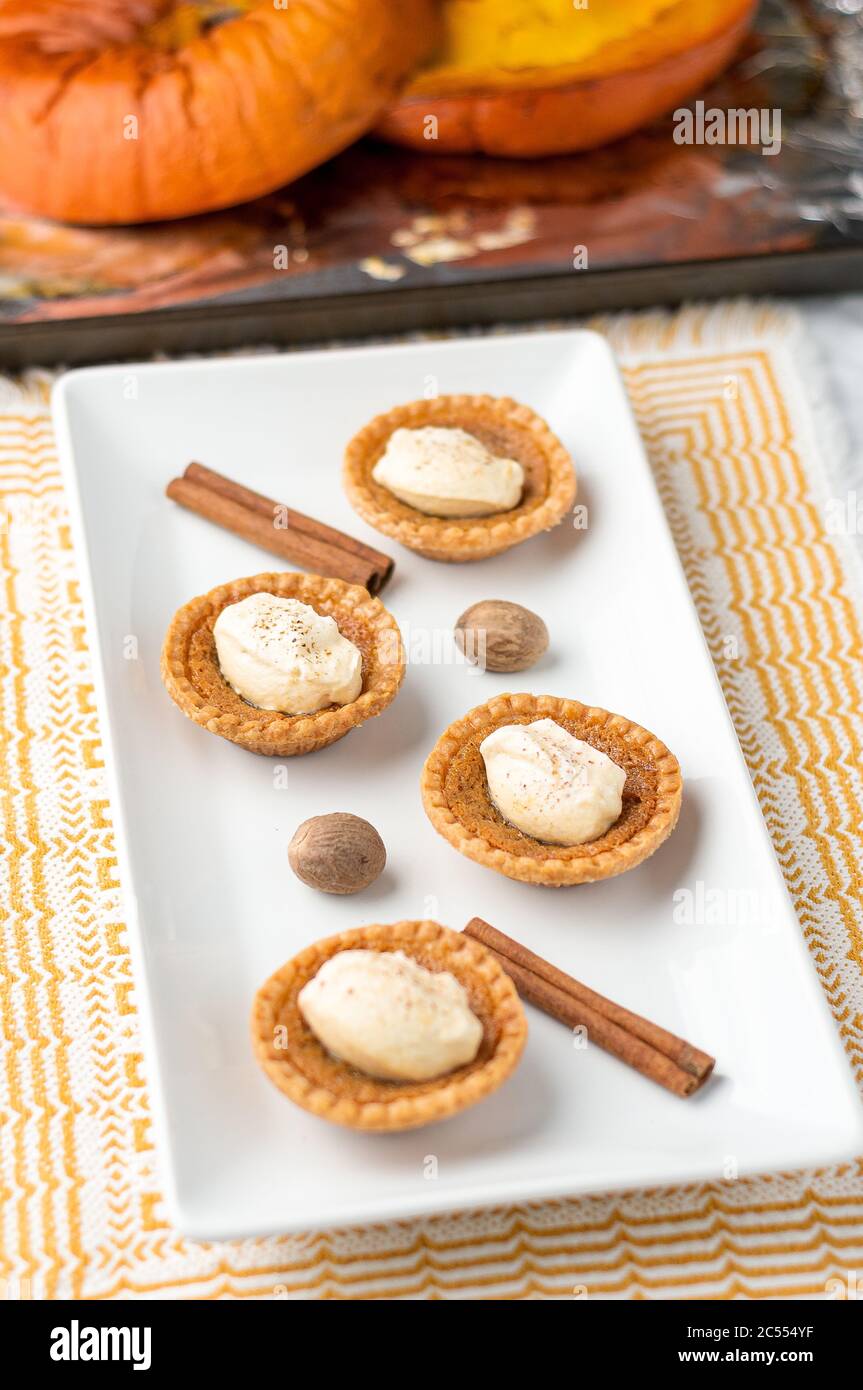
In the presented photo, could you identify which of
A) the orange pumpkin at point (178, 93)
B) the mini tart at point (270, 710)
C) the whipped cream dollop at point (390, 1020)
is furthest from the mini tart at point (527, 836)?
the orange pumpkin at point (178, 93)

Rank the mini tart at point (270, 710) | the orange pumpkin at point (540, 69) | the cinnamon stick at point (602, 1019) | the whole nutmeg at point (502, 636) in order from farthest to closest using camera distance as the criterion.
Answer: the orange pumpkin at point (540, 69) → the whole nutmeg at point (502, 636) → the mini tart at point (270, 710) → the cinnamon stick at point (602, 1019)

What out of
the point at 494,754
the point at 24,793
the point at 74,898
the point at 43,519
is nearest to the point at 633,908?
the point at 494,754

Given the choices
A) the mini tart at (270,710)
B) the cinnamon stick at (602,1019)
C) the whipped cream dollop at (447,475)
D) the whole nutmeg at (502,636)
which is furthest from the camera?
the whipped cream dollop at (447,475)

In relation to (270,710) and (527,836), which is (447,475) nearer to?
(270,710)

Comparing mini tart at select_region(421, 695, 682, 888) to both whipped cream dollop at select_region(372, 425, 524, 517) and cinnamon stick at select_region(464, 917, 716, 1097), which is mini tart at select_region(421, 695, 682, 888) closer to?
cinnamon stick at select_region(464, 917, 716, 1097)

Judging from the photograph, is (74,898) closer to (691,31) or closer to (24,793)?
(24,793)

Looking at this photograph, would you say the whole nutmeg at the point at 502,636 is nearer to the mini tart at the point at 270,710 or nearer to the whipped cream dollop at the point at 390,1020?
the mini tart at the point at 270,710

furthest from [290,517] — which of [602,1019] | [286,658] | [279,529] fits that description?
[602,1019]
